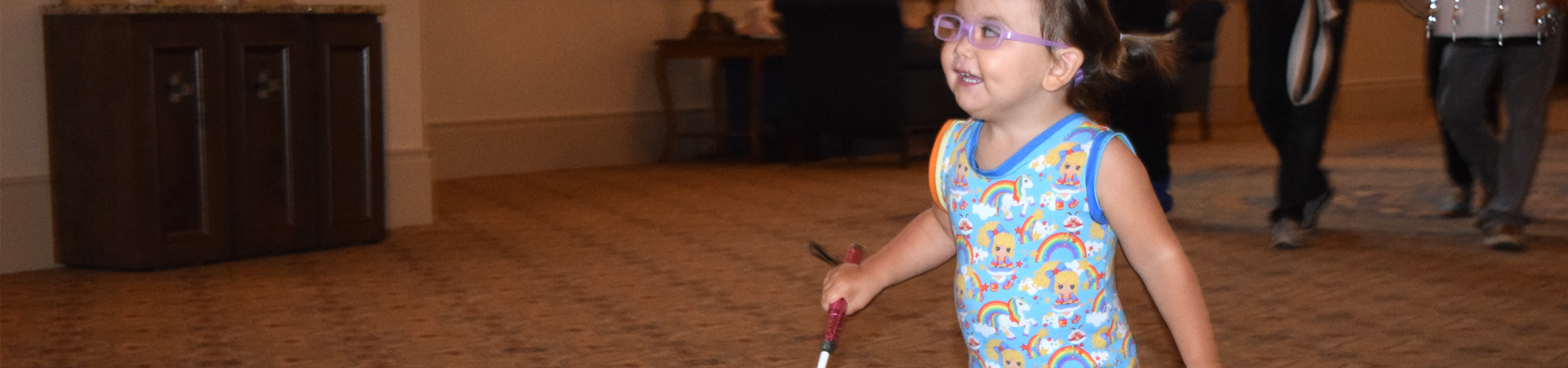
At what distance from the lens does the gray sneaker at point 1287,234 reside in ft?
14.9

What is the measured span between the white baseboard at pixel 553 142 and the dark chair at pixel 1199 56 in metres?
2.93

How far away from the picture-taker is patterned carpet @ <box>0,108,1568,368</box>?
10.2ft

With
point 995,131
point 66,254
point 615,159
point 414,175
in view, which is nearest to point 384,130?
point 414,175

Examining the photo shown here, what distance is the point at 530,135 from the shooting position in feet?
25.2

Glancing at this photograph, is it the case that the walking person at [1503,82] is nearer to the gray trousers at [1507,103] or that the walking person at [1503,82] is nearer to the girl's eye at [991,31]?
the gray trousers at [1507,103]

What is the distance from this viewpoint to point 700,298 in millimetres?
3768

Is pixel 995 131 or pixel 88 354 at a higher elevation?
pixel 995 131

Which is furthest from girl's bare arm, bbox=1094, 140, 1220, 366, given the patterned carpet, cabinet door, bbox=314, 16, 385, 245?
cabinet door, bbox=314, 16, 385, 245

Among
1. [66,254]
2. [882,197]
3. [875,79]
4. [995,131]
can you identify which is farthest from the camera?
[875,79]

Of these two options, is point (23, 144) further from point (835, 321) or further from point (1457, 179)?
point (1457, 179)

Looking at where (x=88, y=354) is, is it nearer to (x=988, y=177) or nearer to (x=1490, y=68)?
(x=988, y=177)

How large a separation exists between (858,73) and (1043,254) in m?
5.93

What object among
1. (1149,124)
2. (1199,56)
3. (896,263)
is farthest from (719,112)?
(896,263)

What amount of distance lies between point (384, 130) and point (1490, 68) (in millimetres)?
3490
